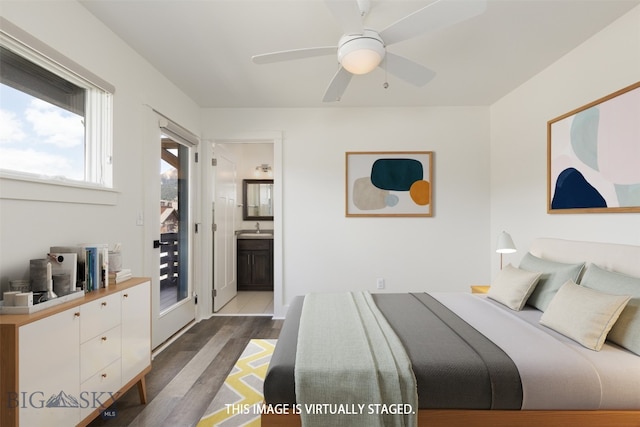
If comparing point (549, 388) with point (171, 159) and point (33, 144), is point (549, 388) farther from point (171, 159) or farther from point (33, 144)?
point (171, 159)

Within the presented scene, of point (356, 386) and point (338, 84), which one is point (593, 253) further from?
point (338, 84)

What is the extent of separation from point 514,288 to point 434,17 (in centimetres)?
185

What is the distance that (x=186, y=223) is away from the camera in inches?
134

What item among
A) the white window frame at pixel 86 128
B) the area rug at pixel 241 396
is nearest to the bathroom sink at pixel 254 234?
the area rug at pixel 241 396

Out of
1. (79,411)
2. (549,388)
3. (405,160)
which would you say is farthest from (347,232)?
(79,411)

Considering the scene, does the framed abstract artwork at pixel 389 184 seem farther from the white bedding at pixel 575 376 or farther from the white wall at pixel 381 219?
the white bedding at pixel 575 376

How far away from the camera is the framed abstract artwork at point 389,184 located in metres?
3.64

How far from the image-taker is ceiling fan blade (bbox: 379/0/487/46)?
138cm

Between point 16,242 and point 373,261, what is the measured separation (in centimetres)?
309

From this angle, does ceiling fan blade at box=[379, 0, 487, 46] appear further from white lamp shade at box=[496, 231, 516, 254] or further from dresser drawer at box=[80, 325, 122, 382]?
dresser drawer at box=[80, 325, 122, 382]

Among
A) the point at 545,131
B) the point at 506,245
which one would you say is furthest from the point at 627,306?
the point at 545,131

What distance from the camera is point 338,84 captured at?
212 centimetres

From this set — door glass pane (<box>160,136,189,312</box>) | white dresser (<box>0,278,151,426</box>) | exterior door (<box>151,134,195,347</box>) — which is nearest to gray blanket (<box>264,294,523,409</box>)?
white dresser (<box>0,278,151,426</box>)

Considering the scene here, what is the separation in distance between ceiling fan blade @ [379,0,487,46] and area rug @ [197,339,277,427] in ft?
7.61
